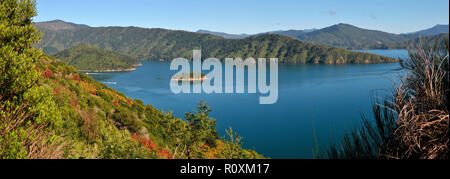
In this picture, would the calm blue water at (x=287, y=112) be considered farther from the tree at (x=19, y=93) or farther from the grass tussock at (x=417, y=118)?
the tree at (x=19, y=93)

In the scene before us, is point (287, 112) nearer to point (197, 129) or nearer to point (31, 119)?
point (197, 129)

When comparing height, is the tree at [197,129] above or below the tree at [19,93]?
below

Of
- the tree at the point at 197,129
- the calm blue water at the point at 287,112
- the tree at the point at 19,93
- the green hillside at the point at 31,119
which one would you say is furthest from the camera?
the calm blue water at the point at 287,112

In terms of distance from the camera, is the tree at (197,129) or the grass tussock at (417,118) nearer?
the grass tussock at (417,118)

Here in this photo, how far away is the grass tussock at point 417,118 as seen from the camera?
5.46m

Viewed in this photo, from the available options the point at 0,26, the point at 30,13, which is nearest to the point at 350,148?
the point at 0,26

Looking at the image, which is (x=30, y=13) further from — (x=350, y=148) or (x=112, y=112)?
(x=112, y=112)

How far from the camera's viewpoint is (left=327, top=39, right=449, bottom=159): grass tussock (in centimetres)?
546

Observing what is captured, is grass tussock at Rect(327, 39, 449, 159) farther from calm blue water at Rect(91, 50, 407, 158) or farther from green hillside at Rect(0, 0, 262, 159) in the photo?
calm blue water at Rect(91, 50, 407, 158)

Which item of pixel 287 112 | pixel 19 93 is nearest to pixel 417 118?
pixel 19 93

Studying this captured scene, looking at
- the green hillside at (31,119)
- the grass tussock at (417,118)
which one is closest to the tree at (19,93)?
the green hillside at (31,119)

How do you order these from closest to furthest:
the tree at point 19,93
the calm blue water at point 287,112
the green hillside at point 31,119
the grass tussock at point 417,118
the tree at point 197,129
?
the grass tussock at point 417,118, the green hillside at point 31,119, the tree at point 19,93, the tree at point 197,129, the calm blue water at point 287,112
